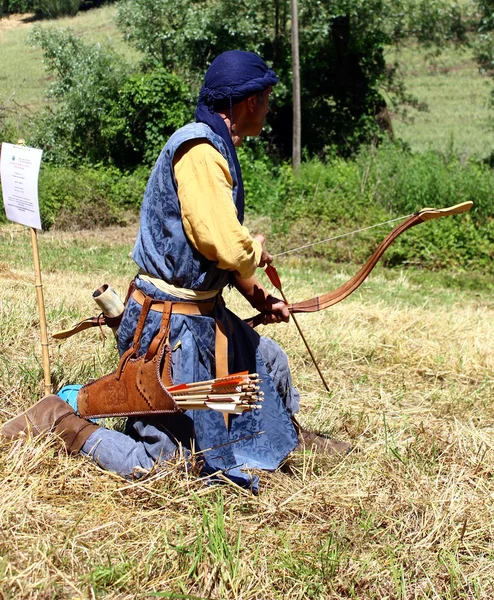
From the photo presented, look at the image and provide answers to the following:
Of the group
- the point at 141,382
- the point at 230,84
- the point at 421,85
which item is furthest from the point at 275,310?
the point at 421,85

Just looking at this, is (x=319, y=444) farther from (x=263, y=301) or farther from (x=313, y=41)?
(x=313, y=41)

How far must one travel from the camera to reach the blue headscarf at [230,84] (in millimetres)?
2963

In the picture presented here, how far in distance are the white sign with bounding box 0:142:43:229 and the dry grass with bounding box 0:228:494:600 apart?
2.67ft

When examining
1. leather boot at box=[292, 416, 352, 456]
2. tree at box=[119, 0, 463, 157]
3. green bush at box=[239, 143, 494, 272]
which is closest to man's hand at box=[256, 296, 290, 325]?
leather boot at box=[292, 416, 352, 456]

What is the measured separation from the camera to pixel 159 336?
9.85 feet

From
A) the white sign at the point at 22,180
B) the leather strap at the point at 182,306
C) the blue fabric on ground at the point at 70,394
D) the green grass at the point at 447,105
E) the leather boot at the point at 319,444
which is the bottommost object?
the green grass at the point at 447,105

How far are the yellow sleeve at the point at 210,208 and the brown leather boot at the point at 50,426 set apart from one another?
0.92m

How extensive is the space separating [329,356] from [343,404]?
0.78 meters

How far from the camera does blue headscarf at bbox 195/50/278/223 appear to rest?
296 centimetres

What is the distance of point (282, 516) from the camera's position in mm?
2949

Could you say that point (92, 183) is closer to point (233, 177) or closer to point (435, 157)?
point (435, 157)

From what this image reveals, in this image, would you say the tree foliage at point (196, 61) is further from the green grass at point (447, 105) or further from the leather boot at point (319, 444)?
the leather boot at point (319, 444)

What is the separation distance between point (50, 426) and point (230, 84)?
1532mm

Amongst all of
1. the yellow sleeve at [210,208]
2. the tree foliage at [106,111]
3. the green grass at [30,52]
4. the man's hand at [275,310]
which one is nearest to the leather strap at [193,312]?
the yellow sleeve at [210,208]
